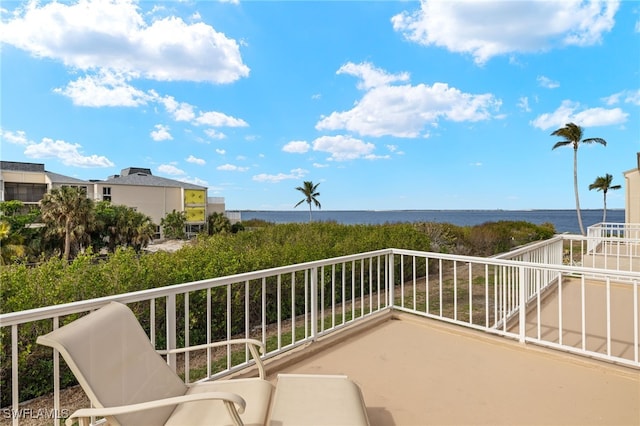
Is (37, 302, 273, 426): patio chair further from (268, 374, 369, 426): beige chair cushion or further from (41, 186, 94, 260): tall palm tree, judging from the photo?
(41, 186, 94, 260): tall palm tree

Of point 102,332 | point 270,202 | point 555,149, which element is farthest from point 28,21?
point 555,149

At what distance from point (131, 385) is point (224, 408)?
451mm

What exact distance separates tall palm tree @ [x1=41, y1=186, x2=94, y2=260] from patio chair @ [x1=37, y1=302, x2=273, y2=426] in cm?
→ 2327

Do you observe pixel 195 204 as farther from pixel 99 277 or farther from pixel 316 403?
pixel 316 403

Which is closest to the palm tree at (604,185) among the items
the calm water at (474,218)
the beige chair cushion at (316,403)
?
the calm water at (474,218)

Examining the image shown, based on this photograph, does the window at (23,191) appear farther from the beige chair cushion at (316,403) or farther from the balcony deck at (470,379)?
the beige chair cushion at (316,403)

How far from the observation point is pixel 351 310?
5234mm

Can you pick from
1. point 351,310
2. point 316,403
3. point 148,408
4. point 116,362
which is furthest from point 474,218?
point 148,408

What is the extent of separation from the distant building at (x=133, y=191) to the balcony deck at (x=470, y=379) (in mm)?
32841

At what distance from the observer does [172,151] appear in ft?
87.6

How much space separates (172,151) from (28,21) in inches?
937

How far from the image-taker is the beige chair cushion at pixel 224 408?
1.45 metres

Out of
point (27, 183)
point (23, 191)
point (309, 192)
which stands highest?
point (27, 183)

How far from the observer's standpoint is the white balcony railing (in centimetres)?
239
